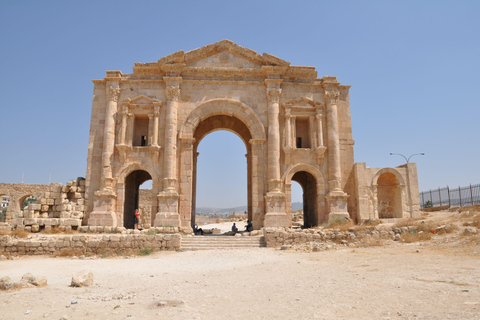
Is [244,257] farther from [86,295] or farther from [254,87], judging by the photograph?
[254,87]

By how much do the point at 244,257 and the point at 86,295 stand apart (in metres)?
6.38

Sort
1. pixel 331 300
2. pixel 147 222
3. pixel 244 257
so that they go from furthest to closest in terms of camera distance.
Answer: pixel 147 222, pixel 244 257, pixel 331 300

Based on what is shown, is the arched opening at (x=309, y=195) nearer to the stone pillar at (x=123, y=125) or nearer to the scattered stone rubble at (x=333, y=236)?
the scattered stone rubble at (x=333, y=236)

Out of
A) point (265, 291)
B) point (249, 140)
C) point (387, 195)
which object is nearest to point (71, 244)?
point (265, 291)

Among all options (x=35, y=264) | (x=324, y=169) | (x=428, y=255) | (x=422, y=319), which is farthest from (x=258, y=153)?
(x=422, y=319)

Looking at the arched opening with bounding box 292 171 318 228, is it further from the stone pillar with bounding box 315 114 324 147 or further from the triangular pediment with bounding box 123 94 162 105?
the triangular pediment with bounding box 123 94 162 105

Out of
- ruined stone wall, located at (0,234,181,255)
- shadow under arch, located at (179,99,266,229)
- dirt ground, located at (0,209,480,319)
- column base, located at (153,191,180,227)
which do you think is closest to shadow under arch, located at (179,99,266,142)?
shadow under arch, located at (179,99,266,229)

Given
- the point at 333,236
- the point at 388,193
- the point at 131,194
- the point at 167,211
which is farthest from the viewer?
the point at 131,194

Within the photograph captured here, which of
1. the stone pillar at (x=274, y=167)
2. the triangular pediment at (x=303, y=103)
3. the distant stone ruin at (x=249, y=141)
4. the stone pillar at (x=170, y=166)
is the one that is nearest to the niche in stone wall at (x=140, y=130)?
the distant stone ruin at (x=249, y=141)

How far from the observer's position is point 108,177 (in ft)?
58.5

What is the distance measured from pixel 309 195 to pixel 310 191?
0.35 meters

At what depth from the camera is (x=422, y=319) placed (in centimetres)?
458

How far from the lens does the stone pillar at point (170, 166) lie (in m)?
17.3

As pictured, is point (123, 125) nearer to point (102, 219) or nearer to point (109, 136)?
point (109, 136)
